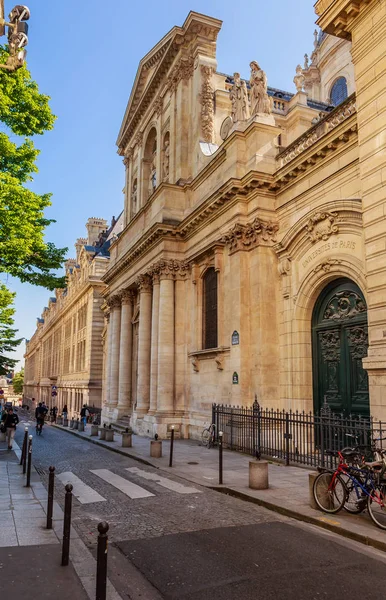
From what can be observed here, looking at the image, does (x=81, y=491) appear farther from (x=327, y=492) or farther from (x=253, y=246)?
(x=253, y=246)

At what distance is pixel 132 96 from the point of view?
108 ft

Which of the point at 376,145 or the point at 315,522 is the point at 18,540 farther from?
the point at 376,145

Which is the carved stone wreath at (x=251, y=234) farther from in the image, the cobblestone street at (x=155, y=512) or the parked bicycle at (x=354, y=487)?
the parked bicycle at (x=354, y=487)

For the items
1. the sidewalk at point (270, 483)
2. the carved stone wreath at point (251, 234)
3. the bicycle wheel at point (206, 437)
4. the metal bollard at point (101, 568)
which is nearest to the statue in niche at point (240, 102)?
the carved stone wreath at point (251, 234)

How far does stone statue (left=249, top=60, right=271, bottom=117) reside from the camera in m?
19.1

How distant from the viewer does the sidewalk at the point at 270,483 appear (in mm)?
7074

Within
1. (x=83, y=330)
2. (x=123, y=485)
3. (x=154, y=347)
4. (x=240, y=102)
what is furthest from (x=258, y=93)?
(x=83, y=330)

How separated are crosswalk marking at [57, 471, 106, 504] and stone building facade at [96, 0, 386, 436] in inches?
249

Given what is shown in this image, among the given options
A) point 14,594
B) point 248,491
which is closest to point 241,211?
point 248,491

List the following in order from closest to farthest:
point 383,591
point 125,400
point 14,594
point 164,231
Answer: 1. point 14,594
2. point 383,591
3. point 164,231
4. point 125,400

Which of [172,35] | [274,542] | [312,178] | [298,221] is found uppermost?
[172,35]

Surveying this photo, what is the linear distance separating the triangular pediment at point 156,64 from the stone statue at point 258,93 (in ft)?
24.4

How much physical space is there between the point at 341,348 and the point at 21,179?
40.9 feet

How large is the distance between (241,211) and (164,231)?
6259 millimetres
